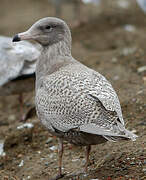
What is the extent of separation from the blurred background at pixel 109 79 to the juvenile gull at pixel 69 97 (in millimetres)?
432

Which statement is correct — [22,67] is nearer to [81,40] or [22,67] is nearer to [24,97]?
[24,97]

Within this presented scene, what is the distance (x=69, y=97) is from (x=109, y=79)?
3.14 metres

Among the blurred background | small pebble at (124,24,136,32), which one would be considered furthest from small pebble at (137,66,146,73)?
small pebble at (124,24,136,32)

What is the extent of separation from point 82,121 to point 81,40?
6.14m

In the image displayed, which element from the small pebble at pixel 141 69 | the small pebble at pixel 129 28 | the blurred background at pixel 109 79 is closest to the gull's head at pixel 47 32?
the blurred background at pixel 109 79

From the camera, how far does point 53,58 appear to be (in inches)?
177

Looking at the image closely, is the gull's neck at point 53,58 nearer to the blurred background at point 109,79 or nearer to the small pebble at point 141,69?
the blurred background at point 109,79

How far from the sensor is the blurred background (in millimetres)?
4488

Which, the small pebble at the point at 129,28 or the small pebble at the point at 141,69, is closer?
the small pebble at the point at 141,69

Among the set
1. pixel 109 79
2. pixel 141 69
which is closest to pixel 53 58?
pixel 109 79

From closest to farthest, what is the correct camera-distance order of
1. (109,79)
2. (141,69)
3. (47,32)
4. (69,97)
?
(69,97), (47,32), (109,79), (141,69)

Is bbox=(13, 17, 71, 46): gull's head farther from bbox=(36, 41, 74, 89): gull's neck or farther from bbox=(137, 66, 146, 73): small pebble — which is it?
bbox=(137, 66, 146, 73): small pebble

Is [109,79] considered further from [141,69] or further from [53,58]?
[53,58]

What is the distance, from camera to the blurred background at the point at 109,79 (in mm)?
4488
